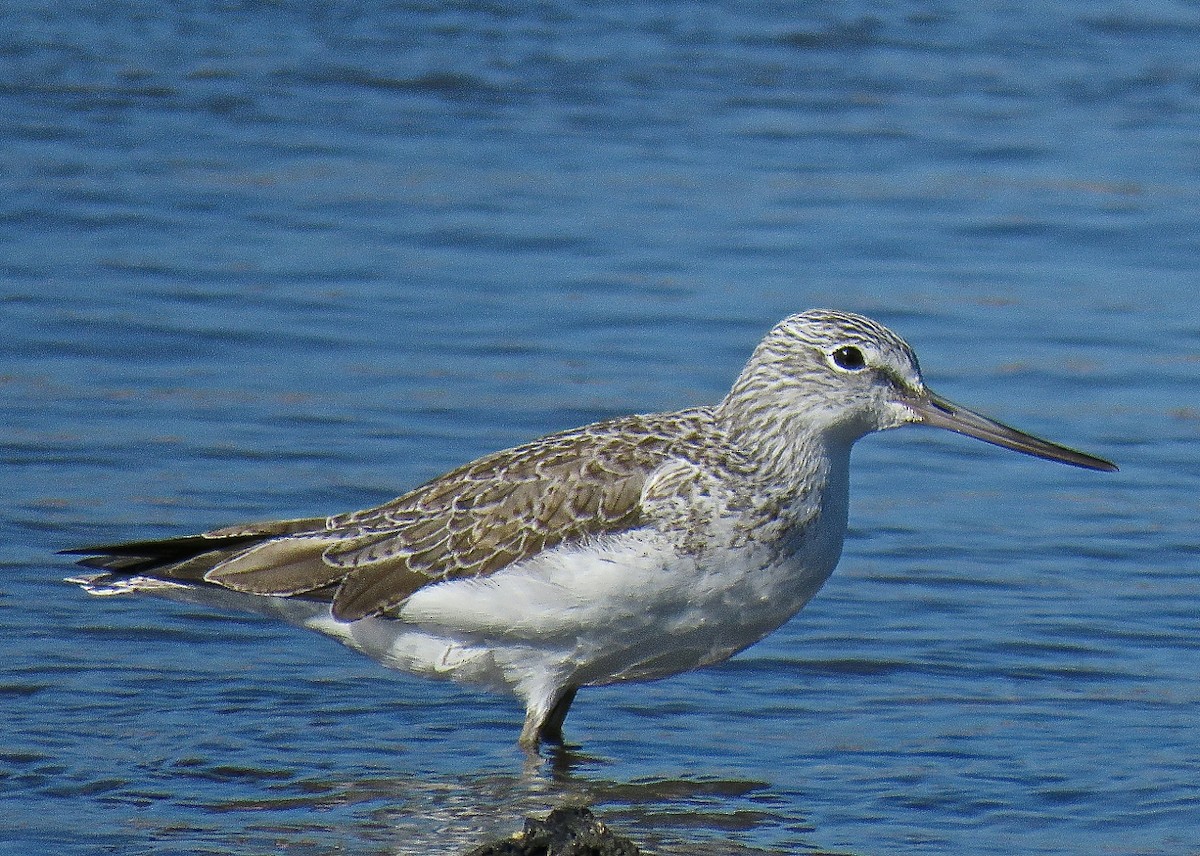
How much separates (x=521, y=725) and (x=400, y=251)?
5594 millimetres

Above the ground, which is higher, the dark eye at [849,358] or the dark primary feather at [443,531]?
the dark eye at [849,358]

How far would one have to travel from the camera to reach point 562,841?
19.9 ft

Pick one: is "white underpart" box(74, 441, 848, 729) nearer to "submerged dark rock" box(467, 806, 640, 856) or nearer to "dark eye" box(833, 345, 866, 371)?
"dark eye" box(833, 345, 866, 371)

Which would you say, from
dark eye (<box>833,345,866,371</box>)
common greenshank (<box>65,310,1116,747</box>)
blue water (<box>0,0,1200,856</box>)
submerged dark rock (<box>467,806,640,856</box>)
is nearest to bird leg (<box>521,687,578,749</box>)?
common greenshank (<box>65,310,1116,747</box>)

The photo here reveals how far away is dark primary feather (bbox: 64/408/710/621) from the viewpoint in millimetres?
7867

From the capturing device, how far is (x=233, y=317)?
1252 centimetres

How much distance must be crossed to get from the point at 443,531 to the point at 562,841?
218 centimetres

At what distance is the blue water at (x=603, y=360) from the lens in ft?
25.8

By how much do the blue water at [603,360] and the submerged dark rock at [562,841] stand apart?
1.17 m

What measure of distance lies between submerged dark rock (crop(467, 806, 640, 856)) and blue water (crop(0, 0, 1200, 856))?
117 cm

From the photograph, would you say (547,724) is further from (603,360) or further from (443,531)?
(603,360)

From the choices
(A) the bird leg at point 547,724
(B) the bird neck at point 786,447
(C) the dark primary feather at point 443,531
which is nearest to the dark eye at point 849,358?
(B) the bird neck at point 786,447

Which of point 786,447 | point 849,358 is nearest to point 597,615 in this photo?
point 786,447

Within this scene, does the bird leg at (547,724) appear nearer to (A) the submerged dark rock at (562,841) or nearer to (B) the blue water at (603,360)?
(B) the blue water at (603,360)
